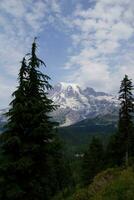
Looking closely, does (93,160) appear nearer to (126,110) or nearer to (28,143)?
(126,110)

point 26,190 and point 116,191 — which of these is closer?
point 116,191

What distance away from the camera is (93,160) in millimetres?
72875

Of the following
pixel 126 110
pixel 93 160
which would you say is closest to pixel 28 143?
pixel 126 110

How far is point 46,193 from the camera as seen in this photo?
22.5 metres

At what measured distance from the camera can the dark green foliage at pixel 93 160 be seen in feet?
237

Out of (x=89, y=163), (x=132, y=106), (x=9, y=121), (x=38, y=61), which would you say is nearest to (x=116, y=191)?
(x=9, y=121)

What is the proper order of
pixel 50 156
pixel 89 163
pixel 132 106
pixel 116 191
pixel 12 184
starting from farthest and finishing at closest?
pixel 89 163
pixel 132 106
pixel 50 156
pixel 12 184
pixel 116 191

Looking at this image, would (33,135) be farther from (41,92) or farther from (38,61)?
(38,61)

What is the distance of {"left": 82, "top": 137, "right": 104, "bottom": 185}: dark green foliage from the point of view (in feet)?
237

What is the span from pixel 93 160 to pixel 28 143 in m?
52.3

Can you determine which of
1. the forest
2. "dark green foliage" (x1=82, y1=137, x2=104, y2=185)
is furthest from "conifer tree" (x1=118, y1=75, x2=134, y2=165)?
the forest

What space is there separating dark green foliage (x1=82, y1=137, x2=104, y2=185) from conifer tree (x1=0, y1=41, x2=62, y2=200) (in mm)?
50100

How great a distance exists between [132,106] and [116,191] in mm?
40149

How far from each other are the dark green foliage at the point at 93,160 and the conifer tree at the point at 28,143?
50.1 metres
